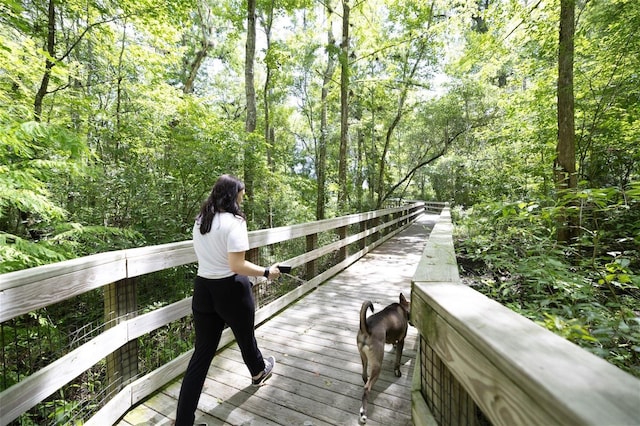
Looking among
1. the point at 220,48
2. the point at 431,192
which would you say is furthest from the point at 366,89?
the point at 431,192

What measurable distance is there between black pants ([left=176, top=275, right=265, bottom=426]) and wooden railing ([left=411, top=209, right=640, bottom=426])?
1205mm

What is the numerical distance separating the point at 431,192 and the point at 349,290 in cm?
3189

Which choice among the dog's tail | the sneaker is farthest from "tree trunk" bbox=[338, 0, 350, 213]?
the dog's tail


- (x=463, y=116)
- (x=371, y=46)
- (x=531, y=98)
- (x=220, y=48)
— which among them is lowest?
(x=531, y=98)

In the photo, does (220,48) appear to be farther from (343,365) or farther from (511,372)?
(511,372)

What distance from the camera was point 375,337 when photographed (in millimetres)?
2244

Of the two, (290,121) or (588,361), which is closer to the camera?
(588,361)

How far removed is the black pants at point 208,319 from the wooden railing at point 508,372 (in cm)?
121

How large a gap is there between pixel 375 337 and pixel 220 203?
1.47 metres

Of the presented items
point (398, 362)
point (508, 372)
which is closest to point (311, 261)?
point (398, 362)

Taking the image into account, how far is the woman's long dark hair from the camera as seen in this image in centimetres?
203

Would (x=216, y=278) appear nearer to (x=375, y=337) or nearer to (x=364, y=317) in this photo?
(x=364, y=317)

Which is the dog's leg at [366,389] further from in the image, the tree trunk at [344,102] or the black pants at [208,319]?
the tree trunk at [344,102]

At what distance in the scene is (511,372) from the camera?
0.70 metres
